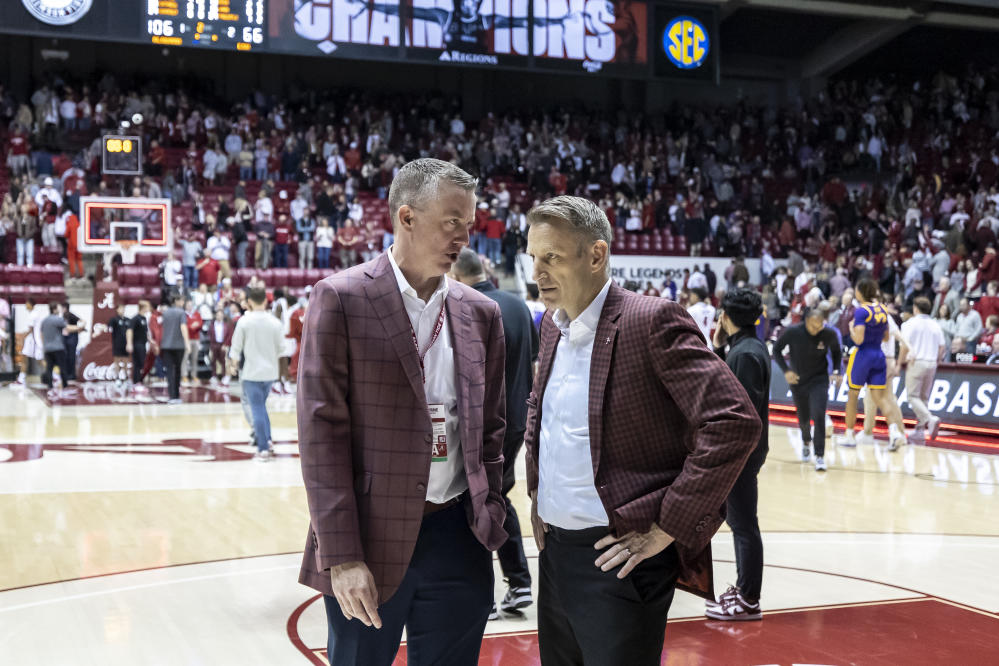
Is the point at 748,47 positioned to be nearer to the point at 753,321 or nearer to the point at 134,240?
the point at 134,240

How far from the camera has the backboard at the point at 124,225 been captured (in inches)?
754

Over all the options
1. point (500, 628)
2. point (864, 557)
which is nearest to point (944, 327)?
point (864, 557)

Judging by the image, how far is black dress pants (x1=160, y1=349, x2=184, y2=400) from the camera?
1552 centimetres

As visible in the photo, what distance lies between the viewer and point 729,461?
2377 millimetres

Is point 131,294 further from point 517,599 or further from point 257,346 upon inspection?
point 517,599

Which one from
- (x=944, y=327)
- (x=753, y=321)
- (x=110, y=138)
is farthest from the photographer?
(x=110, y=138)

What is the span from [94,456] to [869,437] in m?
8.31

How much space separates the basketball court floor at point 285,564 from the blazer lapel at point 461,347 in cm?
195

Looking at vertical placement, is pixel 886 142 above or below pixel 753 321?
above

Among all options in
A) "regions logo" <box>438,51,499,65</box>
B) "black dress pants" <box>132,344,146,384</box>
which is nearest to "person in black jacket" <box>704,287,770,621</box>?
"black dress pants" <box>132,344,146,384</box>

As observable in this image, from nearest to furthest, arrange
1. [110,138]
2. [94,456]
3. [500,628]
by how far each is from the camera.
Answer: [500,628], [94,456], [110,138]

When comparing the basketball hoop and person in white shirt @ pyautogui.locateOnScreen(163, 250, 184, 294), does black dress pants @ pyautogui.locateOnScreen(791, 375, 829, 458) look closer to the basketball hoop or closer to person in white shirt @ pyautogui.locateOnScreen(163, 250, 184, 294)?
the basketball hoop

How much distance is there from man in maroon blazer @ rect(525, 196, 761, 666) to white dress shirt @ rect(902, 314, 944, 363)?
9.82 metres

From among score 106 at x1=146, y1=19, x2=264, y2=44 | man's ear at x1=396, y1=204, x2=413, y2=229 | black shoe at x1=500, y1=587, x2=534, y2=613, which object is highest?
score 106 at x1=146, y1=19, x2=264, y2=44
